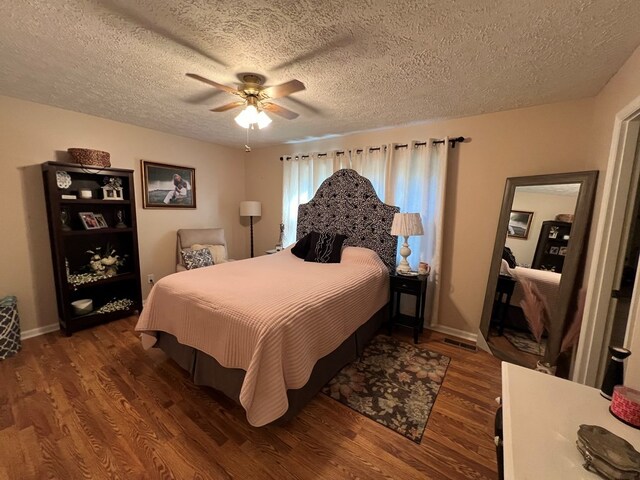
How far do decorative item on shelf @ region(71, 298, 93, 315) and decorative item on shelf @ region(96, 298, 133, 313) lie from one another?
3.7 inches

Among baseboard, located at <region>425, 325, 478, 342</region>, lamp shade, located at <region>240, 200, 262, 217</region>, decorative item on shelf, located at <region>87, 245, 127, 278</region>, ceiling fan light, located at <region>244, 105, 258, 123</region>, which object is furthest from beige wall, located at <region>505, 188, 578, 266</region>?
decorative item on shelf, located at <region>87, 245, 127, 278</region>

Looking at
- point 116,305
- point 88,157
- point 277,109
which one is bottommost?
point 116,305

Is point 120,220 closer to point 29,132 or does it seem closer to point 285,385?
point 29,132

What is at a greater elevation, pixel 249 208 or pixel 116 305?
pixel 249 208

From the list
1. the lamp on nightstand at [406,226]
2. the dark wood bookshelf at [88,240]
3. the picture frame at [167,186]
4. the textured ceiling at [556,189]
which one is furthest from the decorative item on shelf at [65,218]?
the textured ceiling at [556,189]

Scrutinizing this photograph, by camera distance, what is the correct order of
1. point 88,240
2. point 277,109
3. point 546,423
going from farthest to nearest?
point 88,240
point 277,109
point 546,423

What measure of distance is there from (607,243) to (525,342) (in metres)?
1.14

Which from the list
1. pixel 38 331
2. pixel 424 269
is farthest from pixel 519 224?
pixel 38 331

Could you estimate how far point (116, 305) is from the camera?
10.3ft

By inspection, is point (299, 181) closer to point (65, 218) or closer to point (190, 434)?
point (65, 218)

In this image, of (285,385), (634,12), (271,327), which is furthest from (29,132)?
(634,12)

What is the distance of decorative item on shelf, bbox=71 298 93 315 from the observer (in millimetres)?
2812

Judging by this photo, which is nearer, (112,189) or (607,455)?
(607,455)

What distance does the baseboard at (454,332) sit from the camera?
286 centimetres
